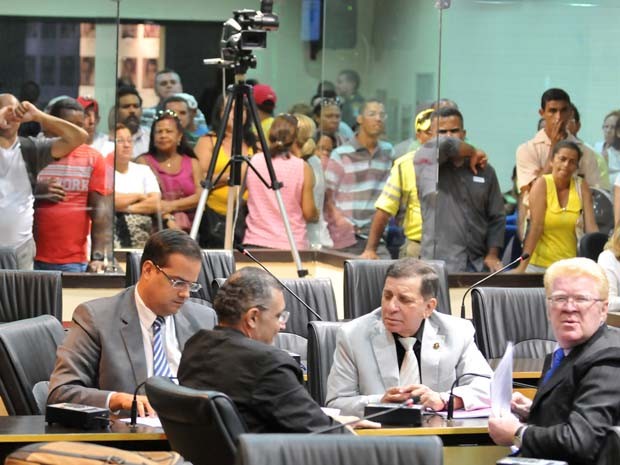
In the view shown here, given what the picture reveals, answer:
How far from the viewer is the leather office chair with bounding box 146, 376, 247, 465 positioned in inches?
131

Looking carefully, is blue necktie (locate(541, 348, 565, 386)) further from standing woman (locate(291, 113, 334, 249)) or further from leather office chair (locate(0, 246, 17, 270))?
standing woman (locate(291, 113, 334, 249))

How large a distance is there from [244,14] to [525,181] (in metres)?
2.21

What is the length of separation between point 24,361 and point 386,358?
122cm

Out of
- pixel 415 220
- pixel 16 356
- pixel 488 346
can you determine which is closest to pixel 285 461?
pixel 16 356

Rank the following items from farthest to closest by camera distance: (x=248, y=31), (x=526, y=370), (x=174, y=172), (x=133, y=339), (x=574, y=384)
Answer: (x=174, y=172)
(x=248, y=31)
(x=526, y=370)
(x=133, y=339)
(x=574, y=384)

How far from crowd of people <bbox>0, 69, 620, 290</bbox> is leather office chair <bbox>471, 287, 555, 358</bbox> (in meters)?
1.96

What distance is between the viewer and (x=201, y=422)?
335cm

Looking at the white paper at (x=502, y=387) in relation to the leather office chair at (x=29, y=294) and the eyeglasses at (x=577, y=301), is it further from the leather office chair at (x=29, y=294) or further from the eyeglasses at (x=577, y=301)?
the leather office chair at (x=29, y=294)

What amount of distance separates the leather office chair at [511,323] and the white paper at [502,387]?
205cm

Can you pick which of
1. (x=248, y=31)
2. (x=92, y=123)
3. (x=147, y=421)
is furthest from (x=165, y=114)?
(x=147, y=421)

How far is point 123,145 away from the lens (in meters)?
8.45

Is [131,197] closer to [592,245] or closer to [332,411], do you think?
[592,245]

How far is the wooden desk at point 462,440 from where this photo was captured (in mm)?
4023

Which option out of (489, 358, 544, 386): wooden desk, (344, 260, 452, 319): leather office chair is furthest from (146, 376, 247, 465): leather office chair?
A: (344, 260, 452, 319): leather office chair
